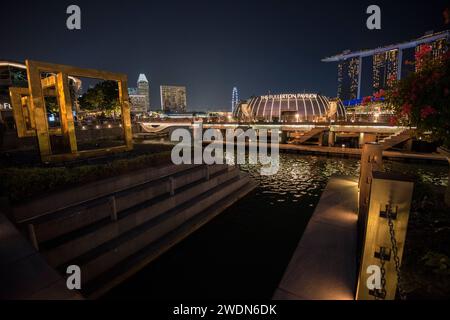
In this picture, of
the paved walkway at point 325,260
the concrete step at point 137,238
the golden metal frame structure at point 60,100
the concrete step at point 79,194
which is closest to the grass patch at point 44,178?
the concrete step at point 79,194

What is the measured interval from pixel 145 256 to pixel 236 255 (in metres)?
3.23

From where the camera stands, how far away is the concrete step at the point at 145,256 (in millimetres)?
6539

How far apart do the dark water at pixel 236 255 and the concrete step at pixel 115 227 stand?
5.20 ft

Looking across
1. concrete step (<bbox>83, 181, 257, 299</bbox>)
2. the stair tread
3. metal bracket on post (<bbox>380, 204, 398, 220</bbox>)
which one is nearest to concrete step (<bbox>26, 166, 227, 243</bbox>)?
the stair tread

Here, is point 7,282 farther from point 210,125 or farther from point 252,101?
point 252,101

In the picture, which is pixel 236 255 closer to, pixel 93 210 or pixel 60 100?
pixel 93 210

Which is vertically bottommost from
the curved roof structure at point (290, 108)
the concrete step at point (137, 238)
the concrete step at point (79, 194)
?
the concrete step at point (137, 238)

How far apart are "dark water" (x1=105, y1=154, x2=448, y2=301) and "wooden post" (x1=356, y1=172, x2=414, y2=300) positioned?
305cm

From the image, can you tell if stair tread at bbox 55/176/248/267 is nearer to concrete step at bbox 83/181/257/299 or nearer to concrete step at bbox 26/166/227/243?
concrete step at bbox 83/181/257/299

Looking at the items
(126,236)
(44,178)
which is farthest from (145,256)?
(44,178)

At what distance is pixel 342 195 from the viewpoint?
1323 centimetres

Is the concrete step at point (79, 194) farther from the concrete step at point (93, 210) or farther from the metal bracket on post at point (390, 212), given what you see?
the metal bracket on post at point (390, 212)
